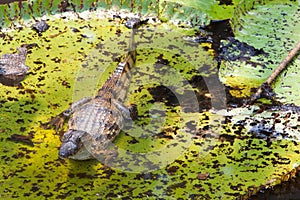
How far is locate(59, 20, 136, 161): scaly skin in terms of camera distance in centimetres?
290

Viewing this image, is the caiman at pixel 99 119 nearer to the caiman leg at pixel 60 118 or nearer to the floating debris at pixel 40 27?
the caiman leg at pixel 60 118

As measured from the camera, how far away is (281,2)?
4.09 meters

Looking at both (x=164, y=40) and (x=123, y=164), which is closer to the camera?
(x=123, y=164)

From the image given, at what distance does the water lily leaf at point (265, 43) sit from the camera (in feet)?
10.8

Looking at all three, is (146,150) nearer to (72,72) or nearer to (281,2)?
(72,72)

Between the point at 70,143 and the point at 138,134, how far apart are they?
1.15 feet

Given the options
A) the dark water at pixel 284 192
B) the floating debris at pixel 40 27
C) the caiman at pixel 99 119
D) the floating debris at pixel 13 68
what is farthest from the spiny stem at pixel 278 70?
the floating debris at pixel 40 27

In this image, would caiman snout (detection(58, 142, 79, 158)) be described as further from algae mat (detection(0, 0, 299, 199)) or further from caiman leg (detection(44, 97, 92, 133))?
caiman leg (detection(44, 97, 92, 133))

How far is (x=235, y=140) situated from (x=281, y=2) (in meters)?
1.53

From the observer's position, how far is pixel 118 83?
3.34 meters

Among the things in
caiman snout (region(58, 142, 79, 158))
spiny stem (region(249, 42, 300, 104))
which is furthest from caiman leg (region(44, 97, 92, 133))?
spiny stem (region(249, 42, 300, 104))

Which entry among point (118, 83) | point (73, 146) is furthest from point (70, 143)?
point (118, 83)

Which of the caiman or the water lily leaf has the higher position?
the water lily leaf

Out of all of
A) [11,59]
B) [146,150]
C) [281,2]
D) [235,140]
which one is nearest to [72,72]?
[11,59]
